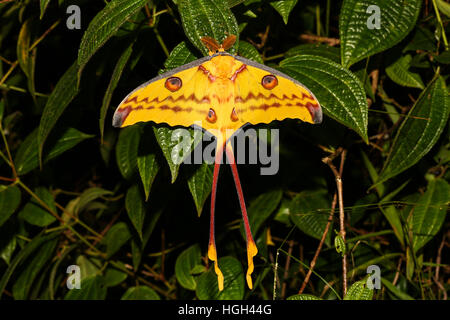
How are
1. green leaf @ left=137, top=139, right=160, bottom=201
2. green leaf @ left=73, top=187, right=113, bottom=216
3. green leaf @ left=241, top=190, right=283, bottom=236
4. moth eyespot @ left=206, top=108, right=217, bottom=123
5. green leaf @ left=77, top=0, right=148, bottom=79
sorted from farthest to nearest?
green leaf @ left=73, top=187, right=113, bottom=216 < green leaf @ left=241, top=190, right=283, bottom=236 < green leaf @ left=137, top=139, right=160, bottom=201 < moth eyespot @ left=206, top=108, right=217, bottom=123 < green leaf @ left=77, top=0, right=148, bottom=79

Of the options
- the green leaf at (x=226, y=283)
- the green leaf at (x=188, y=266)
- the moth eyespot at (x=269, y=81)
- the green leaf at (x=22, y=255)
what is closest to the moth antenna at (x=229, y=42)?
the moth eyespot at (x=269, y=81)

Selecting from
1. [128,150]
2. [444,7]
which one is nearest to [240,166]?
[128,150]

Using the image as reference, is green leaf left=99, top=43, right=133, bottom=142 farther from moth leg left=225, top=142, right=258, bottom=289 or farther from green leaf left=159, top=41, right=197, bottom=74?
moth leg left=225, top=142, right=258, bottom=289

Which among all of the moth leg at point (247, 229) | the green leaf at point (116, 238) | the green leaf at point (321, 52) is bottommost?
the green leaf at point (116, 238)

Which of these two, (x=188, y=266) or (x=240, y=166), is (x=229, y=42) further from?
(x=188, y=266)

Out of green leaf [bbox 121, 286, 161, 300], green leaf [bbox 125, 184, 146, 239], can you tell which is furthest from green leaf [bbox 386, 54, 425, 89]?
green leaf [bbox 121, 286, 161, 300]

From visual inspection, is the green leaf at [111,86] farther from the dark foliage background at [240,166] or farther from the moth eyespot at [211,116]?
the moth eyespot at [211,116]
